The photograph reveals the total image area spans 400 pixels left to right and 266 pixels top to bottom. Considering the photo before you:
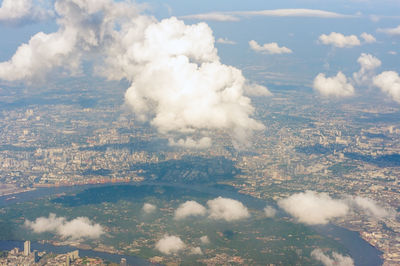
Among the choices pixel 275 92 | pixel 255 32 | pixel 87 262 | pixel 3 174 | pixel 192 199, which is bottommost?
pixel 87 262

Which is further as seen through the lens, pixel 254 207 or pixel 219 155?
pixel 219 155

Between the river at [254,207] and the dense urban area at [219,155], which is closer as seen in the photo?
the river at [254,207]

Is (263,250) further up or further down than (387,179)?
further down

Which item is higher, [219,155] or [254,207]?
[219,155]

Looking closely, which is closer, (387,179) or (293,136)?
(387,179)

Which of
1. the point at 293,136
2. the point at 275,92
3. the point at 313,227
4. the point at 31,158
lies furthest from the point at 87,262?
the point at 275,92

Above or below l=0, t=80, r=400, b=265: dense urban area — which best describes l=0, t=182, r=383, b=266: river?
below

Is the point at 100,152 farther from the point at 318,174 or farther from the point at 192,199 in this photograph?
the point at 318,174

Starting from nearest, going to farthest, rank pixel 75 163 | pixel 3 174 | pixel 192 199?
pixel 192 199, pixel 3 174, pixel 75 163

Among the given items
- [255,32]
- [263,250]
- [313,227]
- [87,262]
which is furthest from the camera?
[255,32]

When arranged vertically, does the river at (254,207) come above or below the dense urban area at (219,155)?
below

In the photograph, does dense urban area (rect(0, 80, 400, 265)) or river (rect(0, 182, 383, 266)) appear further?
dense urban area (rect(0, 80, 400, 265))
